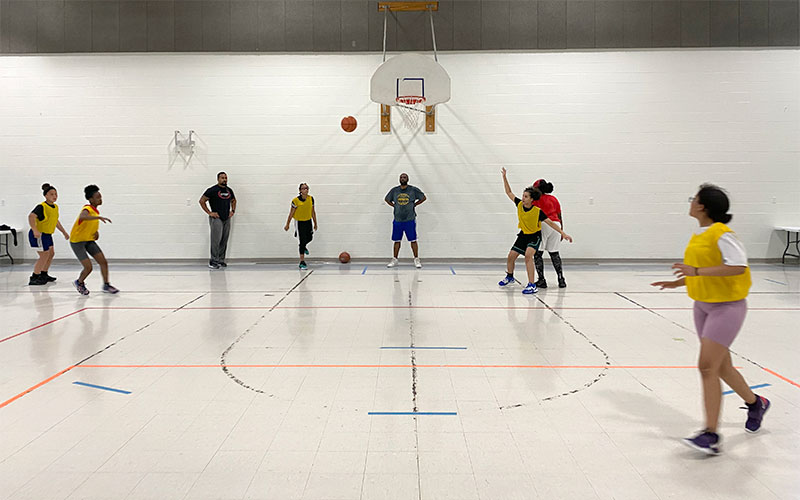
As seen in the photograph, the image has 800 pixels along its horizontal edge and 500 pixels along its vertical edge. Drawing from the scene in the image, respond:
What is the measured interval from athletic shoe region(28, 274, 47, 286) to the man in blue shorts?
6050 millimetres

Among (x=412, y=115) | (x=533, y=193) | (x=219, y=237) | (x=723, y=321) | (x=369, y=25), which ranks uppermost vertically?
(x=369, y=25)

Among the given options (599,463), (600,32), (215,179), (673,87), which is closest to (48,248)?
(215,179)

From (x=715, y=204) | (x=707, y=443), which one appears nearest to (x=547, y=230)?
(x=715, y=204)

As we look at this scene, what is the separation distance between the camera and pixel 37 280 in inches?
388

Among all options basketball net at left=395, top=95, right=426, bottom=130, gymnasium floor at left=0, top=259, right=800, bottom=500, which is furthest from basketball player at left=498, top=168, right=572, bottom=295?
basketball net at left=395, top=95, right=426, bottom=130

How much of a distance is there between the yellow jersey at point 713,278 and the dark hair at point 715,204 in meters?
0.04

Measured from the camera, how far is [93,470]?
122 inches

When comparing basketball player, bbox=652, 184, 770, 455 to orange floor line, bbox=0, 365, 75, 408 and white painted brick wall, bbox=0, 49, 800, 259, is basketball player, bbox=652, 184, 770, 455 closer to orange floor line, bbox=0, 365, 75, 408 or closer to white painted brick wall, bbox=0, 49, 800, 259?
orange floor line, bbox=0, 365, 75, 408

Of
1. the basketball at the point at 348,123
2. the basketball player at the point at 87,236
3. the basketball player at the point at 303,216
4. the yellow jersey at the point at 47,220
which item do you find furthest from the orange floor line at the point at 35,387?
the basketball at the point at 348,123

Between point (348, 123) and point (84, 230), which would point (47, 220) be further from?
point (348, 123)

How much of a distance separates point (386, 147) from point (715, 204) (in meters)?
9.85

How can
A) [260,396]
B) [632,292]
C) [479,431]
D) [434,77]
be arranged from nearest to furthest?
[479,431] < [260,396] < [632,292] < [434,77]

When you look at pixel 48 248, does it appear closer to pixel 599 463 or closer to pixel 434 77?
pixel 434 77

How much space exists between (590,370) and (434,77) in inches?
298
